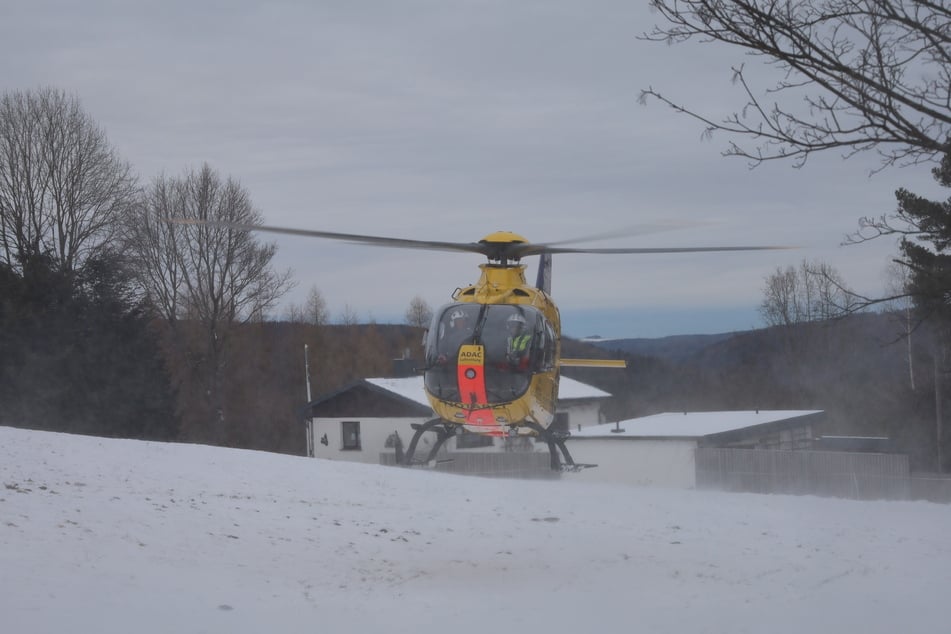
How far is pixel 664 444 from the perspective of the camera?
93.8 ft

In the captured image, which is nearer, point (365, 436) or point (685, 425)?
point (685, 425)

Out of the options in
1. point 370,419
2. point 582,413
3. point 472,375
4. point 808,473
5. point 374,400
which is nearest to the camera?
point 472,375

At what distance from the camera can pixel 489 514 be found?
14633 millimetres

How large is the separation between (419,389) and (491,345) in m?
22.7

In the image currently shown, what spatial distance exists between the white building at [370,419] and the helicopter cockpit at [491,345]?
19405mm

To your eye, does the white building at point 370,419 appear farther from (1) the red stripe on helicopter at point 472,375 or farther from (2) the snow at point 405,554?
(1) the red stripe on helicopter at point 472,375

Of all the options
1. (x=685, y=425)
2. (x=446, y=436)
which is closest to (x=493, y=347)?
(x=446, y=436)

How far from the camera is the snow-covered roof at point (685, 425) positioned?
1157 inches

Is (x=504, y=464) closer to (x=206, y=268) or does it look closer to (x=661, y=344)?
(x=661, y=344)

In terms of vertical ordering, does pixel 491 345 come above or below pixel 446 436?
above

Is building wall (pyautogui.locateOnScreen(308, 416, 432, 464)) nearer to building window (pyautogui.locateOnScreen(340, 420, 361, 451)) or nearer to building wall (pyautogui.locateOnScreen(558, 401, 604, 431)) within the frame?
building window (pyautogui.locateOnScreen(340, 420, 361, 451))

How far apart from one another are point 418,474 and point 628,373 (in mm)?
29178

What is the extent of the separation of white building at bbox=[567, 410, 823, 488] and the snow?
33.5 feet

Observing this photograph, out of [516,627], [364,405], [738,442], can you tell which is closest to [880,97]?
[516,627]
